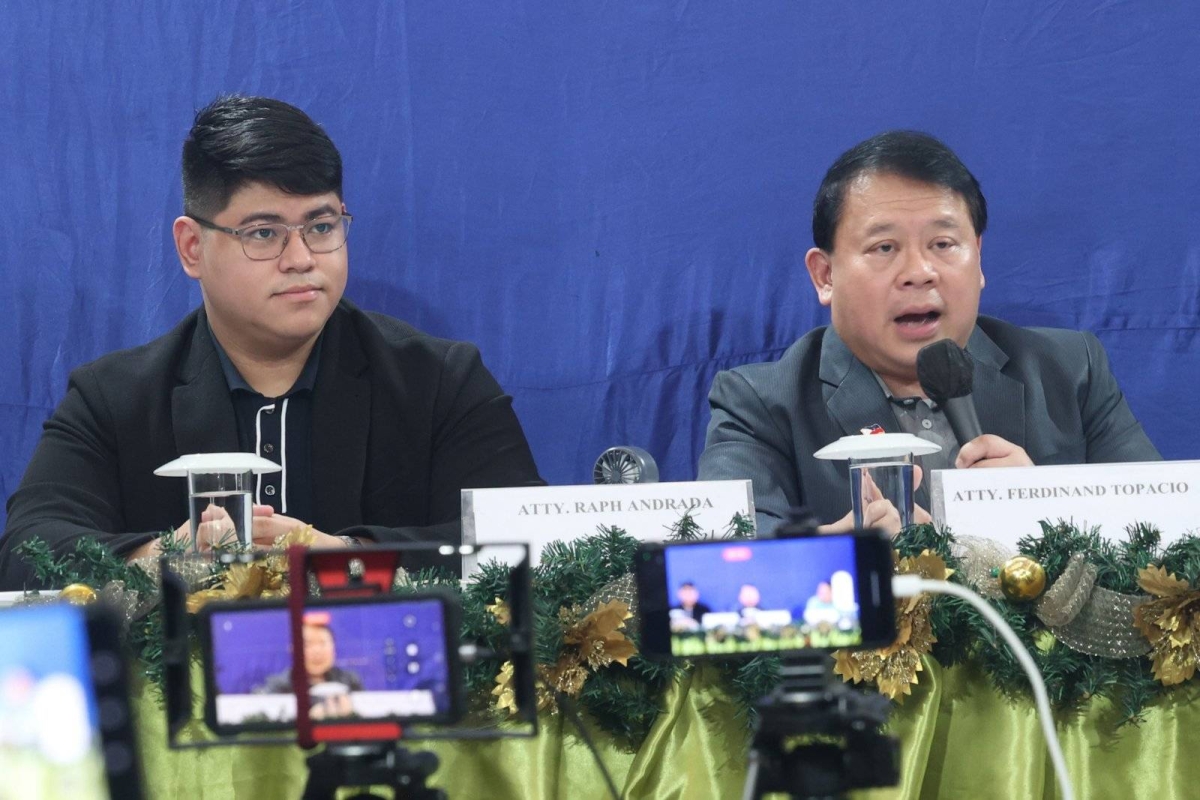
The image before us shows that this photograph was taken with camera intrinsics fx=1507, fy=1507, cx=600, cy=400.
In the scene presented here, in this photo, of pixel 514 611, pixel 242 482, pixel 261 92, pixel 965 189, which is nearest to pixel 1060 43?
pixel 965 189

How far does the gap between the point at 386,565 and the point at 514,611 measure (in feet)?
0.34

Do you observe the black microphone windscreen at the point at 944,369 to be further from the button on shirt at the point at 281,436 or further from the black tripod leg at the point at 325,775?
the black tripod leg at the point at 325,775

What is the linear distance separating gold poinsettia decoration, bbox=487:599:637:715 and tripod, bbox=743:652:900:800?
0.55 metres

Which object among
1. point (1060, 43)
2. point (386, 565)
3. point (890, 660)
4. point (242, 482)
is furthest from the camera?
point (1060, 43)

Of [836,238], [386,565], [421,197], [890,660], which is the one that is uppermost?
[421,197]

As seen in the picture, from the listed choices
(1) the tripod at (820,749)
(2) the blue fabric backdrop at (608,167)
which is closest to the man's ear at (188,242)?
(2) the blue fabric backdrop at (608,167)

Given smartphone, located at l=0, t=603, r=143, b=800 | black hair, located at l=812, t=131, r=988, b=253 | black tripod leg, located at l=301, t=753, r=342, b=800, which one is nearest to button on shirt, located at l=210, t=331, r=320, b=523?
black hair, located at l=812, t=131, r=988, b=253

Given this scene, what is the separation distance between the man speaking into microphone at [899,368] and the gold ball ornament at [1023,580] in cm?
81

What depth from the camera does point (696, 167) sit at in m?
2.78

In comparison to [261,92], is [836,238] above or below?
below

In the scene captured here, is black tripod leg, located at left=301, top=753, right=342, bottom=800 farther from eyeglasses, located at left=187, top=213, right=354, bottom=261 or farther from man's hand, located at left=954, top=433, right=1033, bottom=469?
eyeglasses, located at left=187, top=213, right=354, bottom=261

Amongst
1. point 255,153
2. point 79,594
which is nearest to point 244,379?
point 255,153

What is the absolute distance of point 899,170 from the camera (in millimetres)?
Answer: 2508

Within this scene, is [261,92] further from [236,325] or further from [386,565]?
[386,565]
